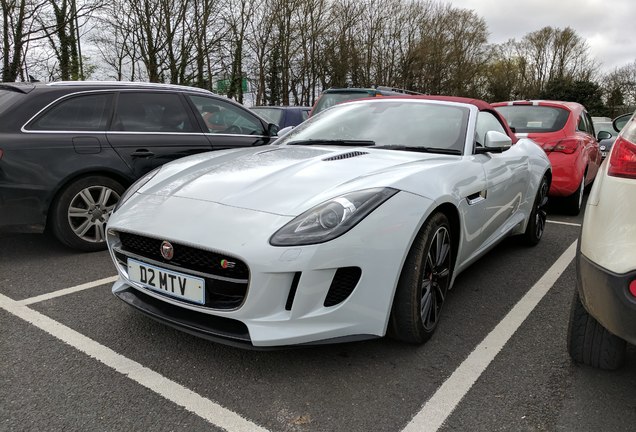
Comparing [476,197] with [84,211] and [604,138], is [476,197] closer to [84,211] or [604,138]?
[84,211]

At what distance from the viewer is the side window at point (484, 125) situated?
11.1ft

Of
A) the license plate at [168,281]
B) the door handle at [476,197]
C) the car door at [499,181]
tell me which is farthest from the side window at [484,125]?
the license plate at [168,281]

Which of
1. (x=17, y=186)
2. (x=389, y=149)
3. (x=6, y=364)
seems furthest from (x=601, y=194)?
(x=17, y=186)

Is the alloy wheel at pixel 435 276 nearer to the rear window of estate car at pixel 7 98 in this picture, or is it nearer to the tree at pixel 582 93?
the rear window of estate car at pixel 7 98

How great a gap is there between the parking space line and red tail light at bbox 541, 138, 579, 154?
5.26 metres

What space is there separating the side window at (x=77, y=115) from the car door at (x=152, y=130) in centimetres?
10

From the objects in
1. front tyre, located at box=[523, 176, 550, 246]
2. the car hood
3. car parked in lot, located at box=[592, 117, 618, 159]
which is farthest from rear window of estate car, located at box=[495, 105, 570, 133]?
the car hood

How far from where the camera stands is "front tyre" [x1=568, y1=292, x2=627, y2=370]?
2.17 meters

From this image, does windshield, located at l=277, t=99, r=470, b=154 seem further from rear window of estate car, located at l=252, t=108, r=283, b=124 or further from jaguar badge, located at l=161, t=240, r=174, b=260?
rear window of estate car, located at l=252, t=108, r=283, b=124

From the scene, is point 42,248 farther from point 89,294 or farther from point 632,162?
point 632,162

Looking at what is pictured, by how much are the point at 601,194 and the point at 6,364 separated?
273 centimetres

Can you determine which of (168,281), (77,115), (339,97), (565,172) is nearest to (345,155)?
(168,281)

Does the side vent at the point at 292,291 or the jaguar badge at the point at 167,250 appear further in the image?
the jaguar badge at the point at 167,250

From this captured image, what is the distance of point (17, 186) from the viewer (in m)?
3.61
